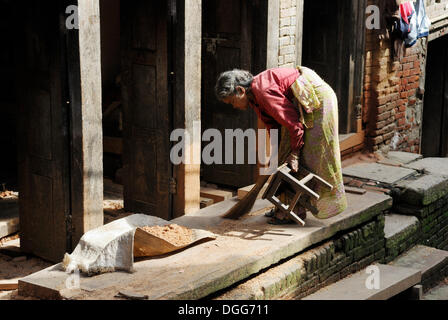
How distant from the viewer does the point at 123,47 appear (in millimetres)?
8242

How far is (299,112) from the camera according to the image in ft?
21.7

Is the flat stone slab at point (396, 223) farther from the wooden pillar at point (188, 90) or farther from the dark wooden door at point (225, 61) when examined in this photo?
the wooden pillar at point (188, 90)

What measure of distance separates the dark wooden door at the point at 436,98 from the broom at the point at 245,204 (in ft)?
27.0

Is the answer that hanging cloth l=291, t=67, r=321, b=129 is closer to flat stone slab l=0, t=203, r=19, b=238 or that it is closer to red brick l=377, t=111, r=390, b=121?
flat stone slab l=0, t=203, r=19, b=238

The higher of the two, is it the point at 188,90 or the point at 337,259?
the point at 188,90

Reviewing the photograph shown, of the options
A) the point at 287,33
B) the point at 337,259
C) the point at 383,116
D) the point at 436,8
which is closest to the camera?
the point at 337,259

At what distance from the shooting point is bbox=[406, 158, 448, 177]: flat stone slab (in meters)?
9.95

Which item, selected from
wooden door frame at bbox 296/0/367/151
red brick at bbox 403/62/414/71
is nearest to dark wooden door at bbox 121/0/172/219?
wooden door frame at bbox 296/0/367/151

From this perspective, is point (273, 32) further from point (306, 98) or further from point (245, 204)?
point (245, 204)

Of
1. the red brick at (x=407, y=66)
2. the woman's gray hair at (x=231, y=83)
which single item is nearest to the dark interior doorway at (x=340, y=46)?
the red brick at (x=407, y=66)

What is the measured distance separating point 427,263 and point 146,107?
11.5 feet

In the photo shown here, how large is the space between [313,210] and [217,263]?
4.18 ft

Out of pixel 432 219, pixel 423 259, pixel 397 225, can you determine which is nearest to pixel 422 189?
pixel 432 219

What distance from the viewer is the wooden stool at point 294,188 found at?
21.7 ft
